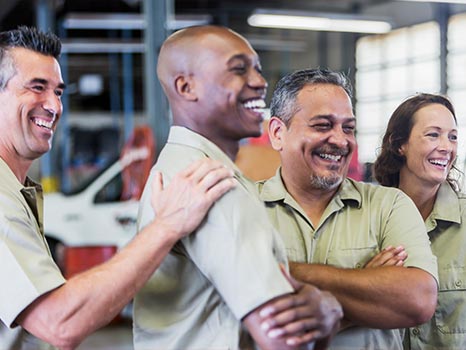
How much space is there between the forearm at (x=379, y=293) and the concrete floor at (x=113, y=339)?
4.62 m

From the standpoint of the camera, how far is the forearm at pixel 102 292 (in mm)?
1532

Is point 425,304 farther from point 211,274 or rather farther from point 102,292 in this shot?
point 102,292

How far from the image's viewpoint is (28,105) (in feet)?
6.34

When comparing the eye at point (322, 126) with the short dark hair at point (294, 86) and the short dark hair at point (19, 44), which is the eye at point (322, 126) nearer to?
the short dark hair at point (294, 86)

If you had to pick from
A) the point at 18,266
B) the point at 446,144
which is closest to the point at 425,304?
the point at 446,144

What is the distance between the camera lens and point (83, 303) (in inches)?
60.5

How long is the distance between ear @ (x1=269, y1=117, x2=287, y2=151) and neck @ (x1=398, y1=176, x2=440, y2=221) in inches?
13.7

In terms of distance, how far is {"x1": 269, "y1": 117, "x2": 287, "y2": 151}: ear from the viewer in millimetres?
1897

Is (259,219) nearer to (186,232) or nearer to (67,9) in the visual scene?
(186,232)

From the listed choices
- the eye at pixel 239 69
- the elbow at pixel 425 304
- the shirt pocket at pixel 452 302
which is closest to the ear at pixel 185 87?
the eye at pixel 239 69

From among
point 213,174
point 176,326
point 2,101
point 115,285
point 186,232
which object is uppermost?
point 2,101

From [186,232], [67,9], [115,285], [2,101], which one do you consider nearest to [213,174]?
[186,232]

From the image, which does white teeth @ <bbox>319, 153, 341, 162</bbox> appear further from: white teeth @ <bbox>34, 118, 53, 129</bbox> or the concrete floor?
the concrete floor

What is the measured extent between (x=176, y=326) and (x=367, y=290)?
45 cm
